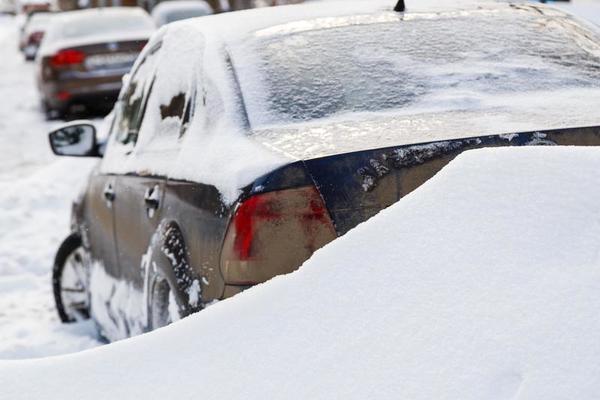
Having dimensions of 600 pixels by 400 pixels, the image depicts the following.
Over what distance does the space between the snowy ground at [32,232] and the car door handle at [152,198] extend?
5.07ft

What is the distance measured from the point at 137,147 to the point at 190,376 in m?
2.34

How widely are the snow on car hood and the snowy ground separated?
1.65 metres

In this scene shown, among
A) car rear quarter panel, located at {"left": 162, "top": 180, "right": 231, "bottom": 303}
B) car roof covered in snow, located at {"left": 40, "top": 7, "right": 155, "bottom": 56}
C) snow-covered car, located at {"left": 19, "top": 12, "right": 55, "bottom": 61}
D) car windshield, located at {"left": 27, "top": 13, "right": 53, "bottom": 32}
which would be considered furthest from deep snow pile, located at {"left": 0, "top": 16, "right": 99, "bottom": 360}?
car windshield, located at {"left": 27, "top": 13, "right": 53, "bottom": 32}

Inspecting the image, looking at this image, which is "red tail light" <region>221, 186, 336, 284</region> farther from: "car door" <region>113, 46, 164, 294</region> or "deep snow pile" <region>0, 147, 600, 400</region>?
"car door" <region>113, 46, 164, 294</region>

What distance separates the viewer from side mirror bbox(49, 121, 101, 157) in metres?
4.91

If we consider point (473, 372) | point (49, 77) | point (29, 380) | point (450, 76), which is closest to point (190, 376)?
point (29, 380)

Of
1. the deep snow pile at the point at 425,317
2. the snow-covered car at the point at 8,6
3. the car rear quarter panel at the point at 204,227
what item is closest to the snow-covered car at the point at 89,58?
the car rear quarter panel at the point at 204,227

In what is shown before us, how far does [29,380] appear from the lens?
2.16m

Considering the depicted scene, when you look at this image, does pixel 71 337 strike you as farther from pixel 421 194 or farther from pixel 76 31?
pixel 76 31

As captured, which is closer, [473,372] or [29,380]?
[473,372]

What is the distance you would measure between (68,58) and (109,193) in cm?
1008

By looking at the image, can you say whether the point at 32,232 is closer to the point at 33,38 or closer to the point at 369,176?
the point at 369,176

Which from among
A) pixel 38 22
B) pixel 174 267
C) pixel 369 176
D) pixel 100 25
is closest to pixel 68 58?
pixel 100 25

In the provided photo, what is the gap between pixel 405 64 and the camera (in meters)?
3.38
